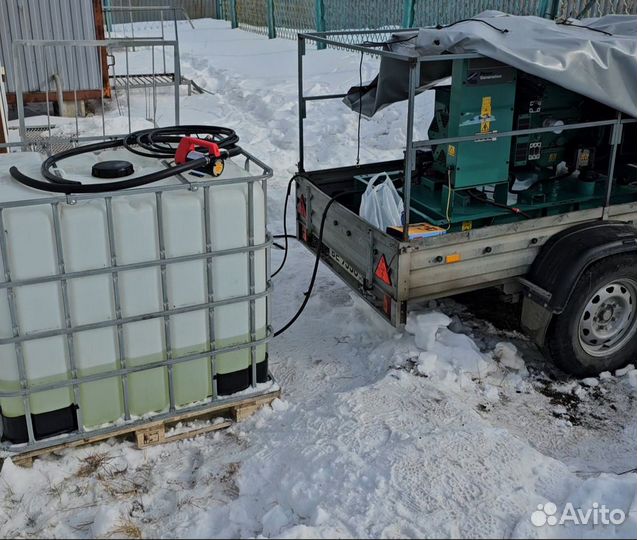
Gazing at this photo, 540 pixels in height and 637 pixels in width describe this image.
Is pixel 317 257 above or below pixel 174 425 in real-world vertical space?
above

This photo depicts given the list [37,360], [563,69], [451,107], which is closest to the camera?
[37,360]

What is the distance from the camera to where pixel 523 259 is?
4840 millimetres

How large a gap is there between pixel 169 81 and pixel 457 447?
10.4 m

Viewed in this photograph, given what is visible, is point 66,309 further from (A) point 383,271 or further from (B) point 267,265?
(A) point 383,271

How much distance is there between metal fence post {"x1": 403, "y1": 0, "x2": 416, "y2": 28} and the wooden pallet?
408 inches

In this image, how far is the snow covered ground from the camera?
3.41m

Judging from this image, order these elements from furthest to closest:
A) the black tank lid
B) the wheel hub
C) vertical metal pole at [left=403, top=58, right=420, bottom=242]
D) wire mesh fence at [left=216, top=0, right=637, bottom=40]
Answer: wire mesh fence at [left=216, top=0, right=637, bottom=40]
the wheel hub
vertical metal pole at [left=403, top=58, right=420, bottom=242]
the black tank lid

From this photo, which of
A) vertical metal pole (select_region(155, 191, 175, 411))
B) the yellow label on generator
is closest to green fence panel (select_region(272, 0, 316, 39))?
the yellow label on generator

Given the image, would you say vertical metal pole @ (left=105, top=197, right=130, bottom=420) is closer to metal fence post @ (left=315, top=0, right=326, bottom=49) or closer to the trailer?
the trailer

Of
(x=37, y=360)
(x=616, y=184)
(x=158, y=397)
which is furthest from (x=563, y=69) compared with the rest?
(x=37, y=360)

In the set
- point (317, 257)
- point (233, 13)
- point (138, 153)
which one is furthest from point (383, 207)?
point (233, 13)

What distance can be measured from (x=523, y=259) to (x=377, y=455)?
5.85 feet

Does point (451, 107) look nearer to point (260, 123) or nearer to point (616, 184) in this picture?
point (616, 184)

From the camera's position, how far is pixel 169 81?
12.8 meters
